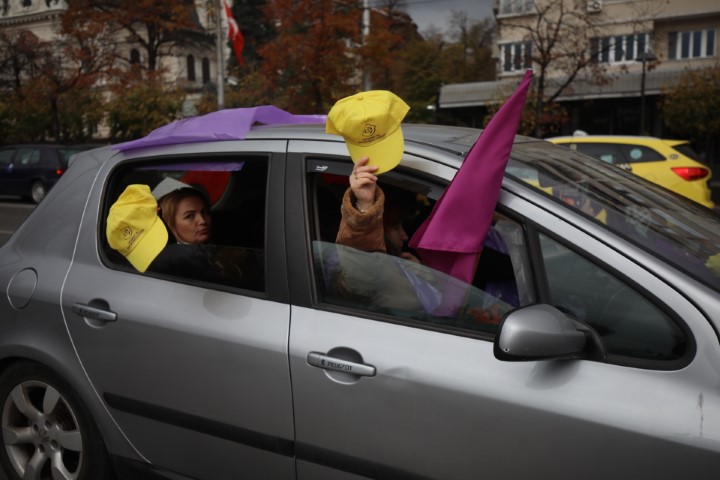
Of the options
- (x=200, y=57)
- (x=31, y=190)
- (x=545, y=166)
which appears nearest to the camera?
(x=545, y=166)

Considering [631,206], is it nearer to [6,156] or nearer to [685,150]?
[685,150]

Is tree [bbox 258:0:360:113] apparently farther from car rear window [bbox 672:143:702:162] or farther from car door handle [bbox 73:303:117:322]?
car door handle [bbox 73:303:117:322]

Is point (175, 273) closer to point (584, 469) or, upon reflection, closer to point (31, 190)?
point (584, 469)

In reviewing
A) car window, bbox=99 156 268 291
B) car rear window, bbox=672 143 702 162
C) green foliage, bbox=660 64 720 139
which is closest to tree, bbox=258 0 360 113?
car rear window, bbox=672 143 702 162

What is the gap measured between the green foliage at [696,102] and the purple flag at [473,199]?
89.4ft

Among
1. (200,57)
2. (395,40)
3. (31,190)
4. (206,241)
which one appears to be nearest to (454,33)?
(200,57)

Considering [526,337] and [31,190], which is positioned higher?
[526,337]

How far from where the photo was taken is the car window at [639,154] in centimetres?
1081

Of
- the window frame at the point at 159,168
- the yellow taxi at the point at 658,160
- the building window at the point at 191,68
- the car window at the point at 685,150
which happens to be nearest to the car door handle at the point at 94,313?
the window frame at the point at 159,168

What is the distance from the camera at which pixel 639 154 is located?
35.7 ft

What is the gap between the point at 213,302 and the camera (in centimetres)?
252

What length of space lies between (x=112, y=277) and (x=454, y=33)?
56.5m

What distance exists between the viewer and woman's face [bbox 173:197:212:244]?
9.81 feet

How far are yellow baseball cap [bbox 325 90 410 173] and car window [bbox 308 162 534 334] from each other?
122 mm
